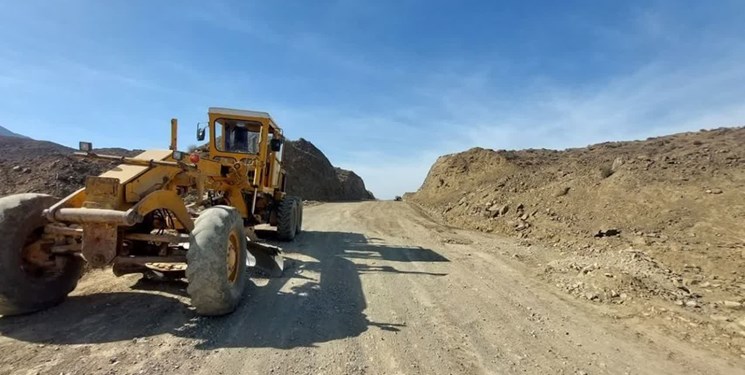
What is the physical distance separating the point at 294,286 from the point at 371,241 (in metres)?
5.79

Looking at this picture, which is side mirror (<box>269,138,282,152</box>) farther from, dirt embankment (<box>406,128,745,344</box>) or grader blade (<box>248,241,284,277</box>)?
dirt embankment (<box>406,128,745,344</box>)

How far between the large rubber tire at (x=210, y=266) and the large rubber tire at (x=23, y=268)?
1736 millimetres

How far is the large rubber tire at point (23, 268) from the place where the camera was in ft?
15.3

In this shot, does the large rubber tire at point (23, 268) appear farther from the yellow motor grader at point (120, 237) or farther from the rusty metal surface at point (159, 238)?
the rusty metal surface at point (159, 238)

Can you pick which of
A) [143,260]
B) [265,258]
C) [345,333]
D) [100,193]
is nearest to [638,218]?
[265,258]

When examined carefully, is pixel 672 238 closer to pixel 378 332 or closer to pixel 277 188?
pixel 378 332

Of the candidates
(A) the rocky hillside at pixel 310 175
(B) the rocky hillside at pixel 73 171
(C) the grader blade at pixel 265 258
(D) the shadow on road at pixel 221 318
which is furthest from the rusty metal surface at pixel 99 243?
(A) the rocky hillside at pixel 310 175

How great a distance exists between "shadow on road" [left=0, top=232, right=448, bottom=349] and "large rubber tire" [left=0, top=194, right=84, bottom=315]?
0.16 m

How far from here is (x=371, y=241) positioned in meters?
12.4

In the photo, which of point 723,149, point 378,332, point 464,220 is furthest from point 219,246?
point 723,149

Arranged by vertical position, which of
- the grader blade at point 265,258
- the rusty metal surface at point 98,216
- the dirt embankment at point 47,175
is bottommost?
the grader blade at point 265,258

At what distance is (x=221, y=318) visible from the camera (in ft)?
16.6

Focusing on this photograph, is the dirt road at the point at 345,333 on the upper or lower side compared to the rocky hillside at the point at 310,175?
lower

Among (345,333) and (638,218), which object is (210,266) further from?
(638,218)
